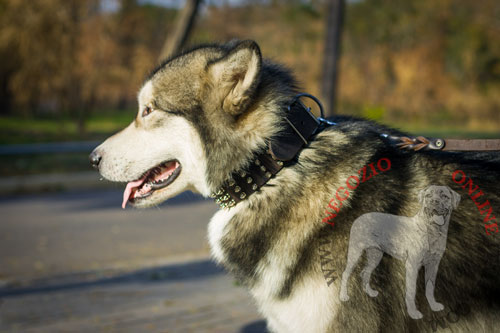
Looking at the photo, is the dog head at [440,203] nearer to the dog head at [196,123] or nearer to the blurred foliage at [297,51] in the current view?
the dog head at [196,123]

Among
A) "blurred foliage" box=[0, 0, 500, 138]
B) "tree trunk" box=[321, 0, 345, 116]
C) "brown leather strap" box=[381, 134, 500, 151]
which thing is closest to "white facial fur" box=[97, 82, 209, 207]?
"brown leather strap" box=[381, 134, 500, 151]

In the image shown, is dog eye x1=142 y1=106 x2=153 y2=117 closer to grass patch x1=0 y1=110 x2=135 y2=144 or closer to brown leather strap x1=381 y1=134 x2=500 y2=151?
brown leather strap x1=381 y1=134 x2=500 y2=151

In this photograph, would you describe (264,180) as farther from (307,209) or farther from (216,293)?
(216,293)

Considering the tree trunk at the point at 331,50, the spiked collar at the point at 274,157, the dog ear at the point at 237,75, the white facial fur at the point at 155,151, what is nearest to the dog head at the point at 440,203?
the spiked collar at the point at 274,157

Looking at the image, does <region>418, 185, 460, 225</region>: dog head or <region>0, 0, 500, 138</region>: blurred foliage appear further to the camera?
<region>0, 0, 500, 138</region>: blurred foliage

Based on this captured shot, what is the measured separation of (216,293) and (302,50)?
29.1m

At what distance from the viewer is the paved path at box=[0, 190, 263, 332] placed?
13.6ft

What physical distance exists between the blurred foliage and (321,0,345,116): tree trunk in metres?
9.62

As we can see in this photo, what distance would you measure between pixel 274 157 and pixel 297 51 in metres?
31.0

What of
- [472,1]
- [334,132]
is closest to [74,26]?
[334,132]

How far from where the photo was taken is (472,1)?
36562mm

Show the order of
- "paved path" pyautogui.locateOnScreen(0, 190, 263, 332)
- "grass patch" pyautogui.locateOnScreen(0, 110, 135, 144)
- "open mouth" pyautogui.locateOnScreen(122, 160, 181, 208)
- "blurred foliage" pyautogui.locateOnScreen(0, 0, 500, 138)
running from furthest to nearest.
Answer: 1. "blurred foliage" pyautogui.locateOnScreen(0, 0, 500, 138)
2. "grass patch" pyautogui.locateOnScreen(0, 110, 135, 144)
3. "paved path" pyautogui.locateOnScreen(0, 190, 263, 332)
4. "open mouth" pyautogui.locateOnScreen(122, 160, 181, 208)

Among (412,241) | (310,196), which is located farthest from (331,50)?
(412,241)

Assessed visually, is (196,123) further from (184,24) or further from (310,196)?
(184,24)
